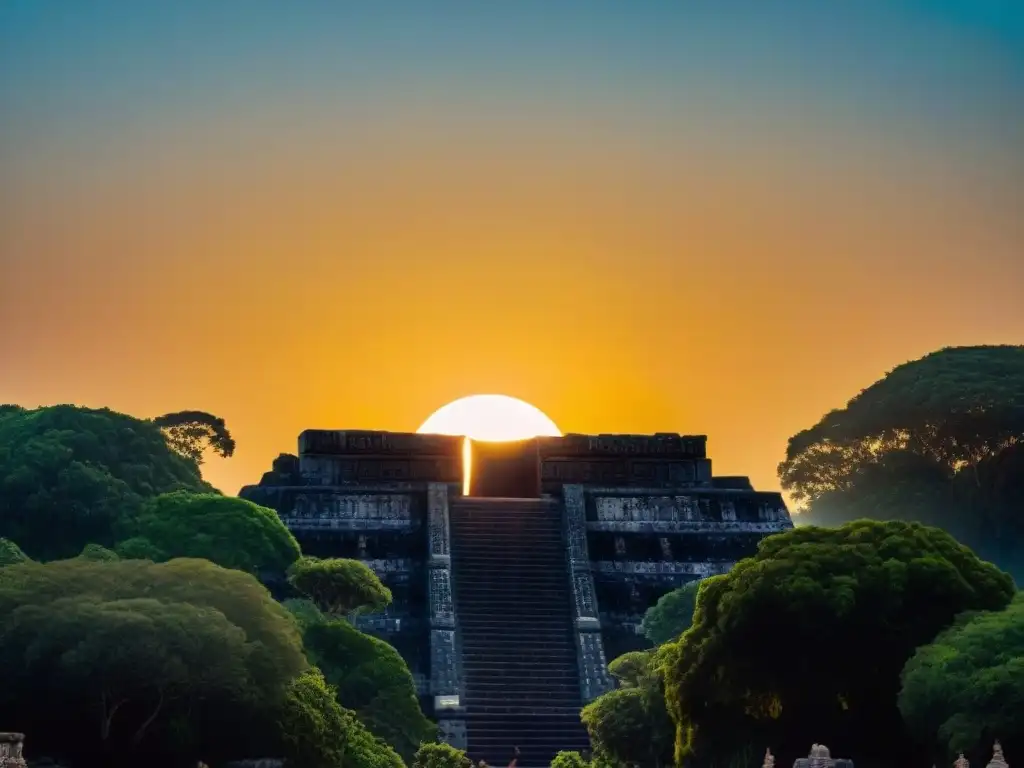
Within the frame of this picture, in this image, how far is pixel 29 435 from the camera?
52.8 meters

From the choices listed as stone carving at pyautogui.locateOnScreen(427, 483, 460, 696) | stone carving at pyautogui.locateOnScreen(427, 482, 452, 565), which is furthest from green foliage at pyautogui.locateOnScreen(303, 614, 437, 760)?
stone carving at pyautogui.locateOnScreen(427, 482, 452, 565)

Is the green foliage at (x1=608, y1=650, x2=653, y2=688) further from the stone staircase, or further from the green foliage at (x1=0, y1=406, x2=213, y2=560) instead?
the green foliage at (x1=0, y1=406, x2=213, y2=560)

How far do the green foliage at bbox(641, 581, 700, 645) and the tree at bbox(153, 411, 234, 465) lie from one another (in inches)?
1279

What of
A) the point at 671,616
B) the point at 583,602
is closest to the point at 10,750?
the point at 671,616

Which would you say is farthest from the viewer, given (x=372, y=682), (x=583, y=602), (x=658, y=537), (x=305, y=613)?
(x=658, y=537)

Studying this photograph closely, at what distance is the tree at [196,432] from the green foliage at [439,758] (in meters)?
42.5

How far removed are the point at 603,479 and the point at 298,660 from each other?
Result: 29774 mm

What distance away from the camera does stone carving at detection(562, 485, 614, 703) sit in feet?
161

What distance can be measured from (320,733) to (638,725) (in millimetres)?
7223

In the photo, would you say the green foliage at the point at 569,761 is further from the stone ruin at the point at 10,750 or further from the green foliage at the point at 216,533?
Answer: the stone ruin at the point at 10,750

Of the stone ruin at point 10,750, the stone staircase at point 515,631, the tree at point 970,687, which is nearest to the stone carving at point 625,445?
the stone staircase at point 515,631

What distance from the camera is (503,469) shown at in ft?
206

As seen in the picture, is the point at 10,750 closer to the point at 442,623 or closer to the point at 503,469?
the point at 442,623

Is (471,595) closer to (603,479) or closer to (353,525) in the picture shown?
(353,525)
